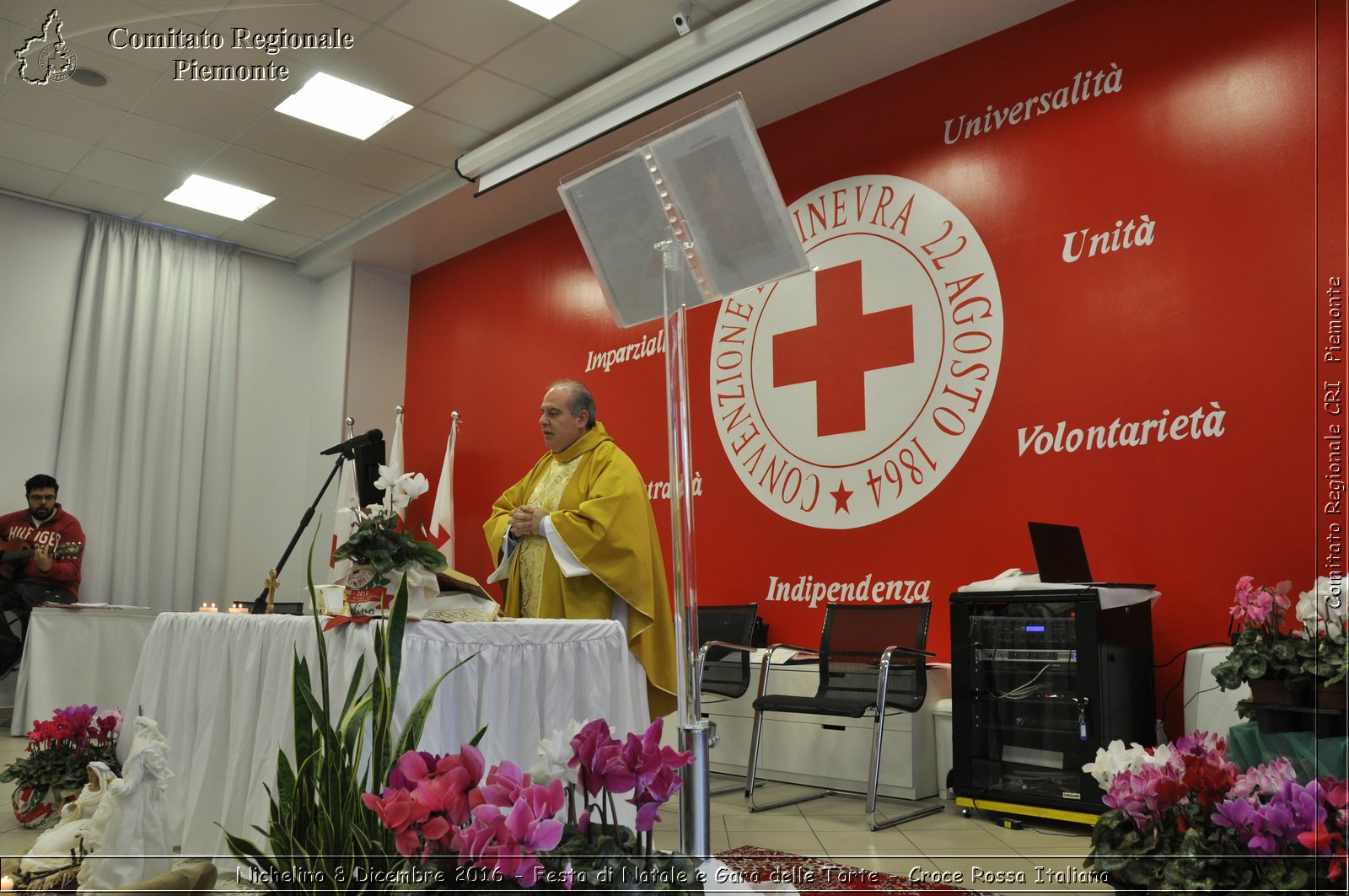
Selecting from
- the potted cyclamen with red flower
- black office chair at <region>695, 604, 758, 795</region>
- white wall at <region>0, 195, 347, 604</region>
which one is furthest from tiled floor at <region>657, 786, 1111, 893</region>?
white wall at <region>0, 195, 347, 604</region>

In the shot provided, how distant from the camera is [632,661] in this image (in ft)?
9.87

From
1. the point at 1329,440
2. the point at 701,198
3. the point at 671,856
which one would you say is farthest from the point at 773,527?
the point at 671,856

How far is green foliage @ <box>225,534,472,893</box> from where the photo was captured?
1503 millimetres

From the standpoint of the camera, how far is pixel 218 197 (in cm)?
677

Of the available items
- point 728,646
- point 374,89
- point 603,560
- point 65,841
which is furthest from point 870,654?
point 374,89

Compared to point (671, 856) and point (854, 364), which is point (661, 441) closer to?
point (854, 364)

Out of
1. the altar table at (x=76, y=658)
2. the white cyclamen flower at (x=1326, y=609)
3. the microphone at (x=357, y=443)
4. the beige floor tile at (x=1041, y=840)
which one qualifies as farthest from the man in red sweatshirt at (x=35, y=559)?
the white cyclamen flower at (x=1326, y=609)

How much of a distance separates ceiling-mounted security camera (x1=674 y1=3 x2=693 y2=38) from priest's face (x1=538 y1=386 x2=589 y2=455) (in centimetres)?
197

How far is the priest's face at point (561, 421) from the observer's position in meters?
3.66

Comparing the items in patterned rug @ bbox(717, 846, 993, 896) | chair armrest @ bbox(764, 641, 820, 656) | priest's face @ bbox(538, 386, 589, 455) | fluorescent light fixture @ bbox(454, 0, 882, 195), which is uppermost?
fluorescent light fixture @ bbox(454, 0, 882, 195)

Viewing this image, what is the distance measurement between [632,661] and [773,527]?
2072 millimetres

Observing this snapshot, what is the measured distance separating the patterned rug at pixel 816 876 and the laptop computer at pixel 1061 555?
1.32m

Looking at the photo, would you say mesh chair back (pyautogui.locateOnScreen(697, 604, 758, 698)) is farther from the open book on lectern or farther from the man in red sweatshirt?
the man in red sweatshirt

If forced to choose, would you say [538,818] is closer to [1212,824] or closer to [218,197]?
[1212,824]
